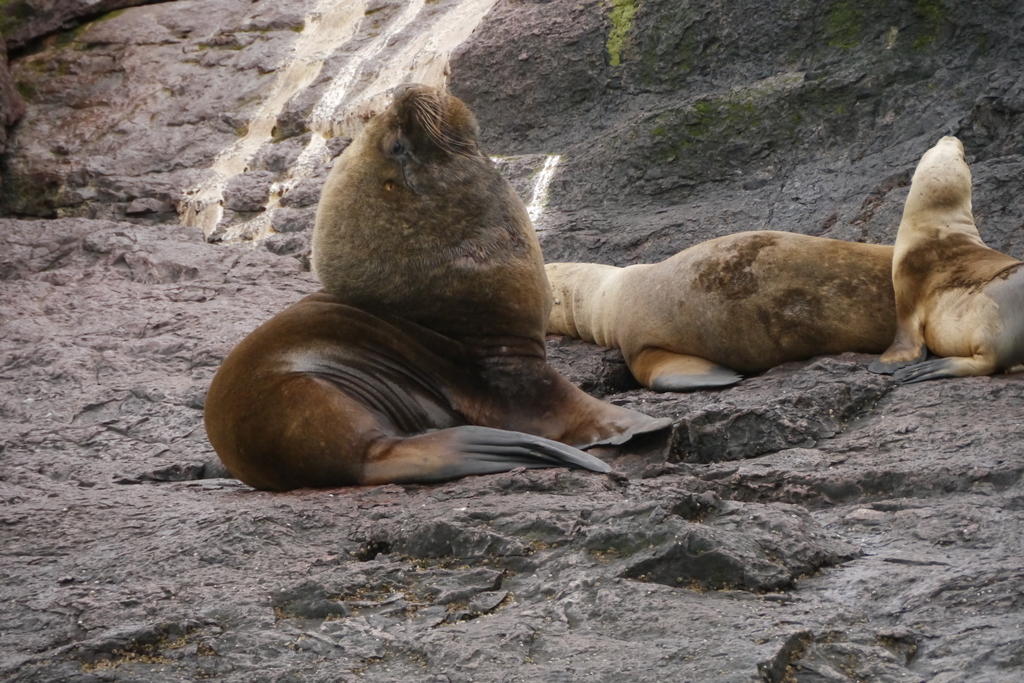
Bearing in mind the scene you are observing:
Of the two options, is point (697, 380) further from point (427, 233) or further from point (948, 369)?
point (427, 233)

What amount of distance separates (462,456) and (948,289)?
285 centimetres

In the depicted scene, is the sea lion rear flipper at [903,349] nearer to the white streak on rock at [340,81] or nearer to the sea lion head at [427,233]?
the sea lion head at [427,233]

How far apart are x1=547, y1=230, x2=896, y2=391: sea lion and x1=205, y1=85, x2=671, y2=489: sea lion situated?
151 centimetres

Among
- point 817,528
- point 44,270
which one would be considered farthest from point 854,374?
point 44,270

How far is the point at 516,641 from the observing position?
2.40m

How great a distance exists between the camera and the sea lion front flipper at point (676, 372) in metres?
5.76

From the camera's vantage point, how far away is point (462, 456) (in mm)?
3764

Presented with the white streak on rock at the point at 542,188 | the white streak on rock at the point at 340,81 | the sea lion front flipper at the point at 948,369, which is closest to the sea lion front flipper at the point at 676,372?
the sea lion front flipper at the point at 948,369

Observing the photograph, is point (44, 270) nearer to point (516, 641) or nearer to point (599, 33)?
point (599, 33)

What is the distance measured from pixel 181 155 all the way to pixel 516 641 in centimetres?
947

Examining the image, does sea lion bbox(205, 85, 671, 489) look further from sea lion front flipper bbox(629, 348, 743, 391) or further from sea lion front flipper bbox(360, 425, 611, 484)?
sea lion front flipper bbox(629, 348, 743, 391)

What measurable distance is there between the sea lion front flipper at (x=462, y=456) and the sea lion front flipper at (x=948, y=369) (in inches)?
73.0

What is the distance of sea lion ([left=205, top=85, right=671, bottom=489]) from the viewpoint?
13.2 feet

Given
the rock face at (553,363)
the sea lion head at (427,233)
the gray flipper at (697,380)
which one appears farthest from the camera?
the gray flipper at (697,380)
